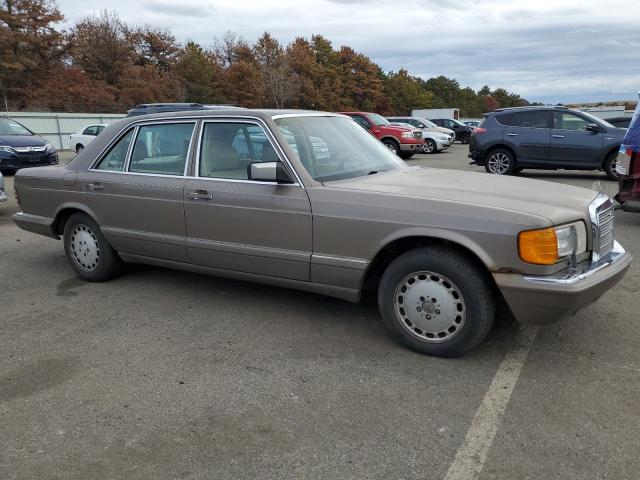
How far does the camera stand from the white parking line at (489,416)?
2.46 metres

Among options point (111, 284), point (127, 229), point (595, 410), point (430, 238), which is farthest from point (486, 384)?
point (111, 284)

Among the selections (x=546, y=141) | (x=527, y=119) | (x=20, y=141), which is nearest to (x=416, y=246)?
(x=546, y=141)

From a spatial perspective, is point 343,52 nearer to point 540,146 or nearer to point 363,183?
point 540,146

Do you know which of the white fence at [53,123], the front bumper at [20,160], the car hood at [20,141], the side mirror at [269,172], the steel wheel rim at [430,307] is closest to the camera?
the steel wheel rim at [430,307]

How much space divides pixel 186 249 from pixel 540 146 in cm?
1027

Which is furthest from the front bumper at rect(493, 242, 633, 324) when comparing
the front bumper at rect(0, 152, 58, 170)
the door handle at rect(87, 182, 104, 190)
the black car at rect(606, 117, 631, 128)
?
the front bumper at rect(0, 152, 58, 170)

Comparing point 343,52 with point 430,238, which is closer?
point 430,238

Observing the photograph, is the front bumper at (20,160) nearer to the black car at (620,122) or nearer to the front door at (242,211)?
the front door at (242,211)

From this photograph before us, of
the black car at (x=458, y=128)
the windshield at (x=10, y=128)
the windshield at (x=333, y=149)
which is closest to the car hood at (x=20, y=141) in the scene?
the windshield at (x=10, y=128)

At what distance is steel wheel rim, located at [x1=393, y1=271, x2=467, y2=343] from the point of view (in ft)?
11.2

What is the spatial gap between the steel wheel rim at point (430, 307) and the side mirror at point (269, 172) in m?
1.13

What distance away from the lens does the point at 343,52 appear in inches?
2758

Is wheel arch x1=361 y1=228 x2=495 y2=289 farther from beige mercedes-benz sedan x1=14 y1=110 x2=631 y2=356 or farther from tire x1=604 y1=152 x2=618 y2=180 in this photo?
tire x1=604 y1=152 x2=618 y2=180

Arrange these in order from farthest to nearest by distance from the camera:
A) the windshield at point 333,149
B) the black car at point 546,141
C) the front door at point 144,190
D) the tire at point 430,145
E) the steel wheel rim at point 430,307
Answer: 1. the tire at point 430,145
2. the black car at point 546,141
3. the front door at point 144,190
4. the windshield at point 333,149
5. the steel wheel rim at point 430,307
